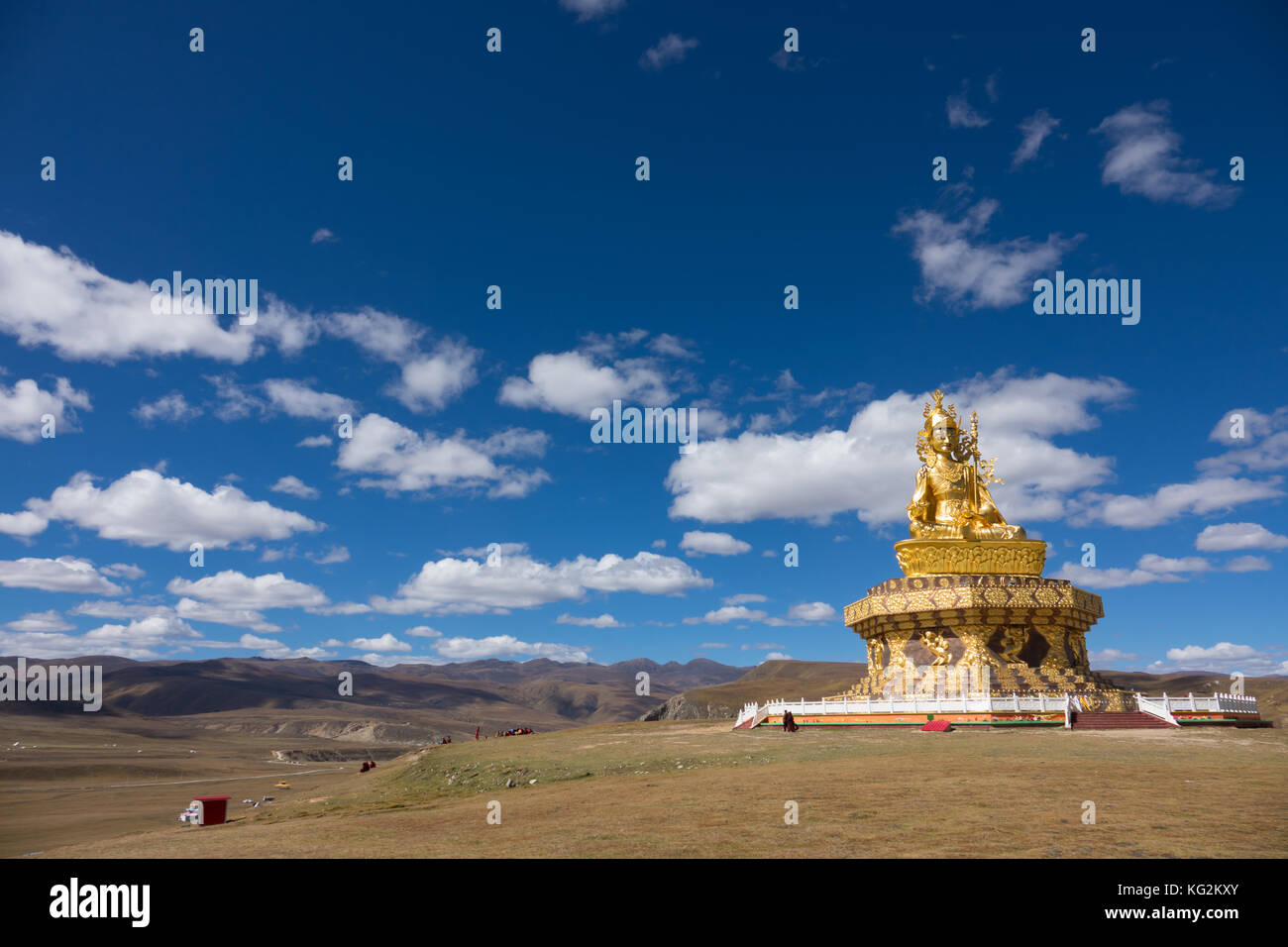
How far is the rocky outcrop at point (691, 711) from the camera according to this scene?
78.8m

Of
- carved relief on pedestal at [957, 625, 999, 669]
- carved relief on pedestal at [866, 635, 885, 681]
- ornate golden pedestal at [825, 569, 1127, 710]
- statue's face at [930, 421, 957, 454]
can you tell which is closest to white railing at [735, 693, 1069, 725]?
ornate golden pedestal at [825, 569, 1127, 710]

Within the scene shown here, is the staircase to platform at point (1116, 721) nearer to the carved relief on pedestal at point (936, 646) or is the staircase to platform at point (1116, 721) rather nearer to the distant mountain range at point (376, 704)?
the carved relief on pedestal at point (936, 646)

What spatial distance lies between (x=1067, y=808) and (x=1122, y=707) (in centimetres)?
2138

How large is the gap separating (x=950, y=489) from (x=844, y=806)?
2793 cm

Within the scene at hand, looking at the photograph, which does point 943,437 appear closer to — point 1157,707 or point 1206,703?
point 1157,707

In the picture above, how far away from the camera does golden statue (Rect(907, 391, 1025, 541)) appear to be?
36.0 meters

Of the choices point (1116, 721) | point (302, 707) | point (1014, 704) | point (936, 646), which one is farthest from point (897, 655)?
point (302, 707)

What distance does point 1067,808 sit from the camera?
11.8 metres

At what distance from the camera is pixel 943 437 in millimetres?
38219

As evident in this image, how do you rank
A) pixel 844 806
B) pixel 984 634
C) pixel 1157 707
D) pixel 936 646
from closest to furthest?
pixel 844 806 → pixel 1157 707 → pixel 984 634 → pixel 936 646

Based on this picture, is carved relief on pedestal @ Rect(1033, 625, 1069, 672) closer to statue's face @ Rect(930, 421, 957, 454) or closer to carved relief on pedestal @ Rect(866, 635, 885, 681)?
carved relief on pedestal @ Rect(866, 635, 885, 681)

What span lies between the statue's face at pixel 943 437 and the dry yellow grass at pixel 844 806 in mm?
17375

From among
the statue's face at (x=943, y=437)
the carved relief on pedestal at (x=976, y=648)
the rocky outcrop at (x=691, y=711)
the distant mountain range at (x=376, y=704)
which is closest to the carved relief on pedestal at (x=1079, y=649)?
the carved relief on pedestal at (x=976, y=648)
